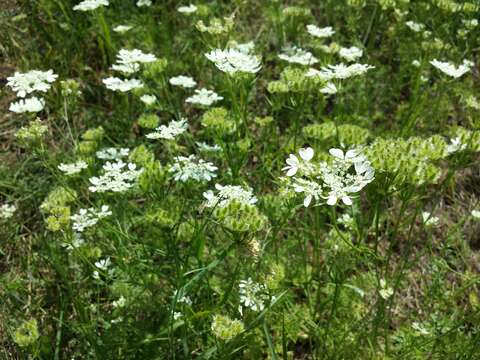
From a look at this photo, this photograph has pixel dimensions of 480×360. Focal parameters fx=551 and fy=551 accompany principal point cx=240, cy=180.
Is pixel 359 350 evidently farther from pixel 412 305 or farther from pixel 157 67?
pixel 157 67

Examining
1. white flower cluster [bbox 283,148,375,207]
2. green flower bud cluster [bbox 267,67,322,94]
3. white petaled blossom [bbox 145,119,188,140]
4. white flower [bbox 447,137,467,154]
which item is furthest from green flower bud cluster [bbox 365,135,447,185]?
white petaled blossom [bbox 145,119,188,140]

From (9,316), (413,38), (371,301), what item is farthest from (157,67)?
(413,38)

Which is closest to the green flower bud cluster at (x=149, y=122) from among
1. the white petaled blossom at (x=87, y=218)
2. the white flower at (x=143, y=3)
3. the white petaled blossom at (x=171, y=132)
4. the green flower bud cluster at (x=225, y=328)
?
the white petaled blossom at (x=171, y=132)

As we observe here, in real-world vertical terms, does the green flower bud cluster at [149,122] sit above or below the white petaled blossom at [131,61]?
below

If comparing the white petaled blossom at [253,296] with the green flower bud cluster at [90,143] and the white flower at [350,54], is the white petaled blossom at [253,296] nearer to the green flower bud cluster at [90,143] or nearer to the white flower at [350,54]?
the green flower bud cluster at [90,143]

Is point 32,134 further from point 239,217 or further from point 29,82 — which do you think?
point 239,217

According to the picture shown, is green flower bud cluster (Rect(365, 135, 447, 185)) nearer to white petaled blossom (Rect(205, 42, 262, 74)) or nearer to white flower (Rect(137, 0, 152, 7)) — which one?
white petaled blossom (Rect(205, 42, 262, 74))
